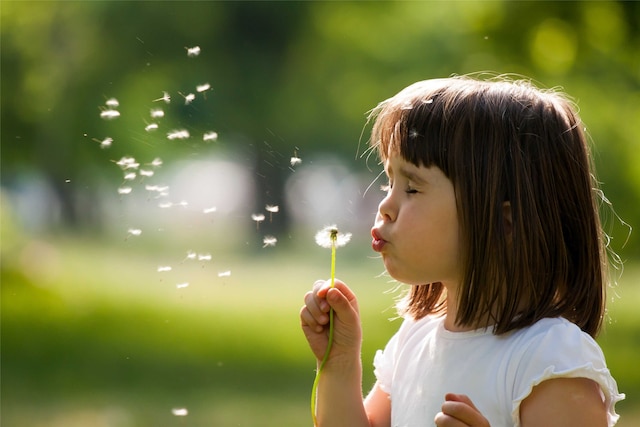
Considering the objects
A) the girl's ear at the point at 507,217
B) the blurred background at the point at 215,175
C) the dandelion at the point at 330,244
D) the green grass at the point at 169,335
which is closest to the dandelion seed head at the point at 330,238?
the dandelion at the point at 330,244

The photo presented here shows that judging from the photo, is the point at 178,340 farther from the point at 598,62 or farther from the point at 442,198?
the point at 442,198

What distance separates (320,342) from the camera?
1.81m

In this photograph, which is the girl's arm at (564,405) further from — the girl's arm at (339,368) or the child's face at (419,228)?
the girl's arm at (339,368)

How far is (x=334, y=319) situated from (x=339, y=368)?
3.7 inches

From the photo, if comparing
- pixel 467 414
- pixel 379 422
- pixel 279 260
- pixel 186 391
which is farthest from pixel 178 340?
pixel 467 414

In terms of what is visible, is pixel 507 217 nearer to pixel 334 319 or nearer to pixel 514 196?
pixel 514 196

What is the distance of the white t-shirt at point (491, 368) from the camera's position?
1.49 m

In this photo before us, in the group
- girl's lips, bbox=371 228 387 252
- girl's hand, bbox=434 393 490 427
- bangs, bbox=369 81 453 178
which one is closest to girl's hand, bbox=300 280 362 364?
girl's lips, bbox=371 228 387 252

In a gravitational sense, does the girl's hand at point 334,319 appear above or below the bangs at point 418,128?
below

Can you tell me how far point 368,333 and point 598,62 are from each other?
A: 8.71 feet

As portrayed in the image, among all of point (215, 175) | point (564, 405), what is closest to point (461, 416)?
point (564, 405)

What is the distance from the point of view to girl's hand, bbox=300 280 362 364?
1.76 m

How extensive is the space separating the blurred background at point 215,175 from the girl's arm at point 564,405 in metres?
2.65

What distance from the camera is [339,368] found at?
5.95 feet
